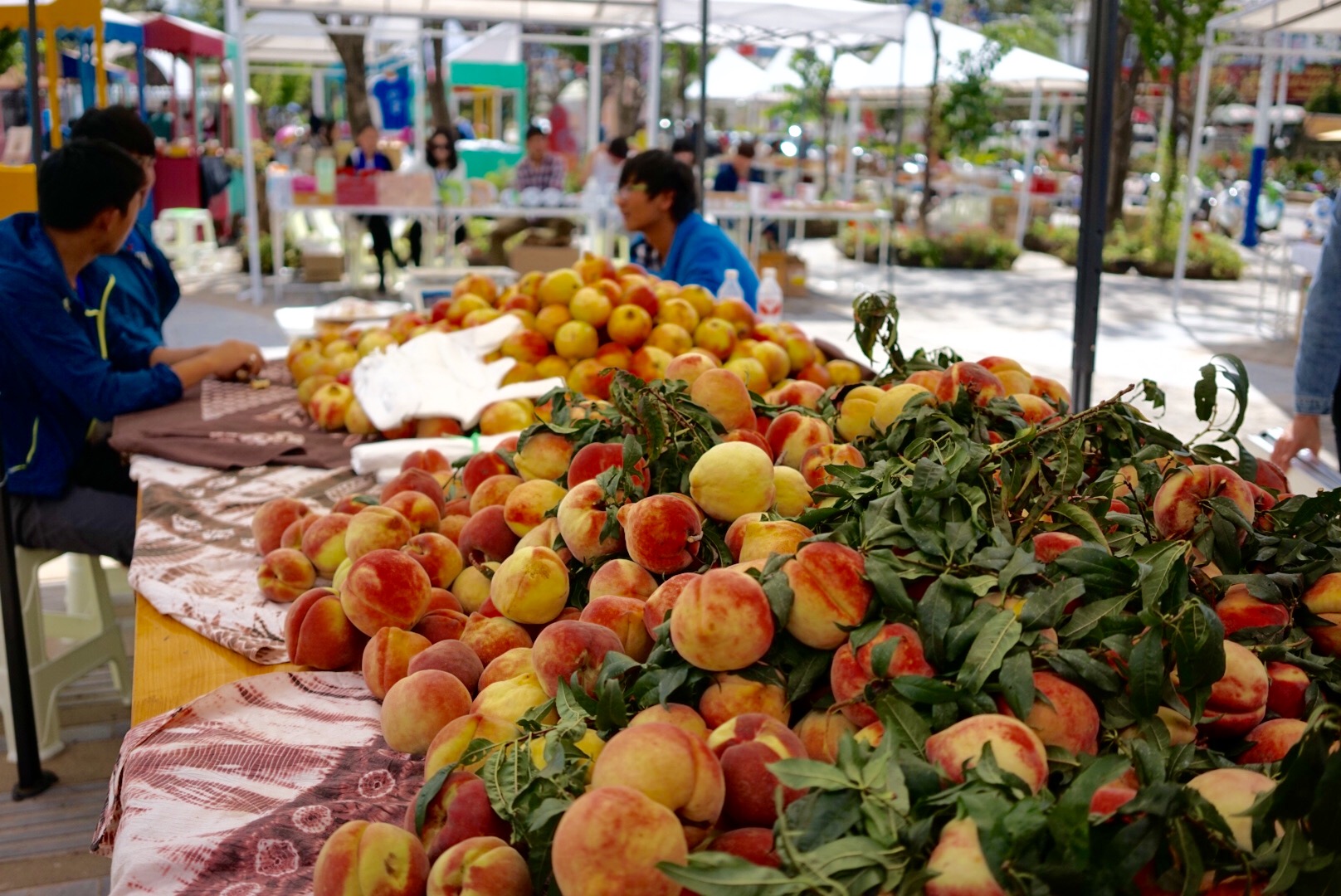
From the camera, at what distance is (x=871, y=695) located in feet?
3.24

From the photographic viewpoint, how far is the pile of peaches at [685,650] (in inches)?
34.7

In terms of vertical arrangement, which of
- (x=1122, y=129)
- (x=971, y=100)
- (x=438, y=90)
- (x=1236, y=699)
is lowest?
(x=1236, y=699)

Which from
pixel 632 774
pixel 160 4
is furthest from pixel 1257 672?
pixel 160 4

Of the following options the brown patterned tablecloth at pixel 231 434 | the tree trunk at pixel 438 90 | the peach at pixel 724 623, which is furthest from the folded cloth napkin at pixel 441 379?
the tree trunk at pixel 438 90

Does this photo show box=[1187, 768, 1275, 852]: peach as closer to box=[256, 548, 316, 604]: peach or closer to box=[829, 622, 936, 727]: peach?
box=[829, 622, 936, 727]: peach

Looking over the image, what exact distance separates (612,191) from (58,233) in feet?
24.2

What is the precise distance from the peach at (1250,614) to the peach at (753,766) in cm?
47

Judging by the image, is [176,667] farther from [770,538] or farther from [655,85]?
[655,85]

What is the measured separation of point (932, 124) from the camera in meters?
11.8

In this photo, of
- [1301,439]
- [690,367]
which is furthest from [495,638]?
[1301,439]

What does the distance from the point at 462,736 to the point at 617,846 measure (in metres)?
0.35

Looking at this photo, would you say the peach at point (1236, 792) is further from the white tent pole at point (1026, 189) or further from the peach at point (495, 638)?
the white tent pole at point (1026, 189)

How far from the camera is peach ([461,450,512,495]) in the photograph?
1820mm

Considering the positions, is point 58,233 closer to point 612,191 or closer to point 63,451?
point 63,451
